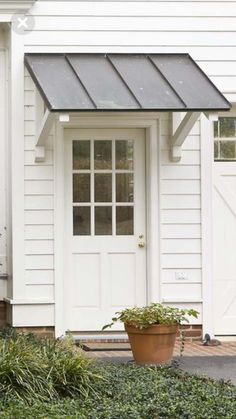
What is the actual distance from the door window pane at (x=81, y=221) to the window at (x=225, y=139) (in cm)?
159

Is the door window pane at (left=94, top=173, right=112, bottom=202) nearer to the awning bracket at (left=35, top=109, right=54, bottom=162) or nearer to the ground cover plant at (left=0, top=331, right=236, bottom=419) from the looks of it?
the awning bracket at (left=35, top=109, right=54, bottom=162)

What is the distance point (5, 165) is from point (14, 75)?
0.99 meters

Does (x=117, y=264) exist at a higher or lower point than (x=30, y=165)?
lower

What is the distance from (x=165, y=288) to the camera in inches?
356

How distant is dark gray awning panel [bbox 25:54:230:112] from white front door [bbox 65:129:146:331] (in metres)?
0.81

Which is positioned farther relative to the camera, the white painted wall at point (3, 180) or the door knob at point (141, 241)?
the door knob at point (141, 241)

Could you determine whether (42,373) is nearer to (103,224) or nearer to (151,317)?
(151,317)

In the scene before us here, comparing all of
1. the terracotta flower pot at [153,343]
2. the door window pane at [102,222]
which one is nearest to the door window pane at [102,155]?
the door window pane at [102,222]

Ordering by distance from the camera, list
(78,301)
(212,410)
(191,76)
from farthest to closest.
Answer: (78,301) → (191,76) → (212,410)

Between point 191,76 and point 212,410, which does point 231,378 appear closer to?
point 212,410

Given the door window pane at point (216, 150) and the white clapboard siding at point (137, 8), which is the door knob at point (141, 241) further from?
the white clapboard siding at point (137, 8)

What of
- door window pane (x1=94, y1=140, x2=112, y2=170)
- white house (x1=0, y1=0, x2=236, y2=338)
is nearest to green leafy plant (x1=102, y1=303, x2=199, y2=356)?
white house (x1=0, y1=0, x2=236, y2=338)

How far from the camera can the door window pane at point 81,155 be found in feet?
30.2

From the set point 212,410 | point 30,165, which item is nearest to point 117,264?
point 30,165
